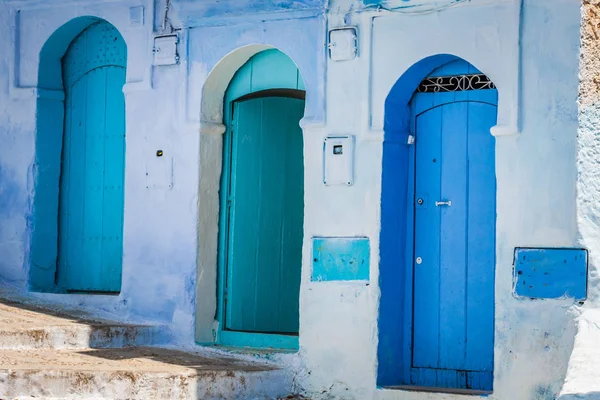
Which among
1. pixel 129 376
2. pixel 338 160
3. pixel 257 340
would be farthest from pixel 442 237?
pixel 129 376

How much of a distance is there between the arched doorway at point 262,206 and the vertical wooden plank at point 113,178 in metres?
1.20

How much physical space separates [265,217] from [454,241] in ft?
6.93

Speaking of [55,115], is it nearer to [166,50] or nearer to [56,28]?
[56,28]

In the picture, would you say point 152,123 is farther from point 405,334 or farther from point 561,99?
point 561,99

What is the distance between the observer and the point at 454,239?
986cm

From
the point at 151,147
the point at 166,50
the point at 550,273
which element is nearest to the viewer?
the point at 550,273

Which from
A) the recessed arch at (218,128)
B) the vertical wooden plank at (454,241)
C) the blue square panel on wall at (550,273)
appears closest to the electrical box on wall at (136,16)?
the recessed arch at (218,128)

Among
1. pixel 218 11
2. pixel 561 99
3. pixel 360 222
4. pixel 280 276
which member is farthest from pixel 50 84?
pixel 561 99

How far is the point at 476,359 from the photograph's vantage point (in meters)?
9.70

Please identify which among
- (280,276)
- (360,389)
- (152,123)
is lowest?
(360,389)

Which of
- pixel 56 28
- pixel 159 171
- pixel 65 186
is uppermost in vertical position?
pixel 56 28

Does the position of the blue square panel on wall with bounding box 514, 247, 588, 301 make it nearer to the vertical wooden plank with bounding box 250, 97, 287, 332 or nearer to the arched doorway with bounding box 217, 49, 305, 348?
the arched doorway with bounding box 217, 49, 305, 348

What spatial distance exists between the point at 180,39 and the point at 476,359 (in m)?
3.83

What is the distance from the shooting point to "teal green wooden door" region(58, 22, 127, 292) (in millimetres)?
11594
